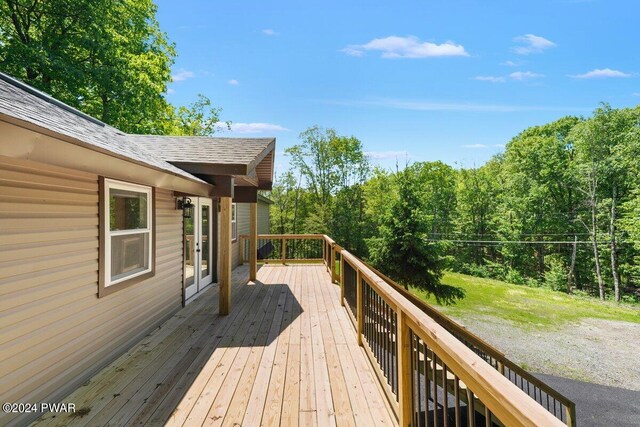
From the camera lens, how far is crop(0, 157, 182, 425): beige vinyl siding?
212 cm

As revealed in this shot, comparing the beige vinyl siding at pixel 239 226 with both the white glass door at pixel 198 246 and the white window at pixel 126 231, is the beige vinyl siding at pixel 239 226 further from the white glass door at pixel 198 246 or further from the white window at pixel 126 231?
the white window at pixel 126 231

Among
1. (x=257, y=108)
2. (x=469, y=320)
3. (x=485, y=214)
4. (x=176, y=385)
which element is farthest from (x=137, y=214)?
(x=485, y=214)

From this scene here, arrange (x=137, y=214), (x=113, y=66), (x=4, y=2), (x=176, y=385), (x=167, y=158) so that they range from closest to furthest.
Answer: (x=176, y=385) → (x=137, y=214) → (x=167, y=158) → (x=4, y=2) → (x=113, y=66)

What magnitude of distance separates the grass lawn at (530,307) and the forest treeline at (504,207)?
2.34 meters

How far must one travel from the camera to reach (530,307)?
567 inches

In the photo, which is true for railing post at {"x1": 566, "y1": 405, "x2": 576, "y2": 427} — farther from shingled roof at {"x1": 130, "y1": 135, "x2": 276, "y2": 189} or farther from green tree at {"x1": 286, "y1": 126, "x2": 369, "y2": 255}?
green tree at {"x1": 286, "y1": 126, "x2": 369, "y2": 255}

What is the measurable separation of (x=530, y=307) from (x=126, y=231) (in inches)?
668

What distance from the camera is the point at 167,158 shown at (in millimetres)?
4836

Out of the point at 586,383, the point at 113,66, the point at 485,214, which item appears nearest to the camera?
the point at 586,383

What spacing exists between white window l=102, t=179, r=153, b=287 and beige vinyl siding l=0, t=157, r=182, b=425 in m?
0.18

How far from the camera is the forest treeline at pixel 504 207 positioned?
41.3 feet

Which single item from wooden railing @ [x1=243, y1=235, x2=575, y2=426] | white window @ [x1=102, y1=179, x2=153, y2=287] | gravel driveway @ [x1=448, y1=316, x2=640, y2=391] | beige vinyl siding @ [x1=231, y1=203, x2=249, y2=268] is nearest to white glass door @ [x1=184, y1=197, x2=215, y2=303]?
white window @ [x1=102, y1=179, x2=153, y2=287]

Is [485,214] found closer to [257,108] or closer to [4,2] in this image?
[257,108]

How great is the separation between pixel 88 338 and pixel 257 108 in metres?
22.5
